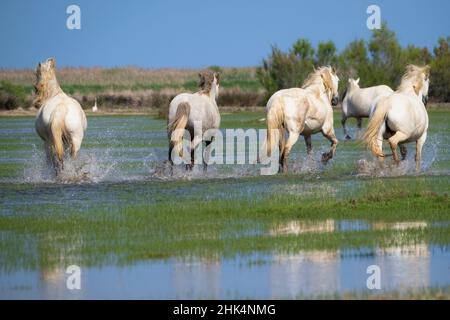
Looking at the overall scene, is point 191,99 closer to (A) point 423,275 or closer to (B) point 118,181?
(B) point 118,181

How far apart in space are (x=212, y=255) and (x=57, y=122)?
6.77m

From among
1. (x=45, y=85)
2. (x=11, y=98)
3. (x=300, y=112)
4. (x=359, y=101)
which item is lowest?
(x=11, y=98)

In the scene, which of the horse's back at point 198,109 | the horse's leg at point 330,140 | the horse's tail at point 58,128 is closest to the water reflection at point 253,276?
the horse's tail at point 58,128

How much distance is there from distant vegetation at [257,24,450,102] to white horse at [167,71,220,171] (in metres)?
40.3

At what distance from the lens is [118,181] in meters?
18.1

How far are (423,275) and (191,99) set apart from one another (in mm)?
9284

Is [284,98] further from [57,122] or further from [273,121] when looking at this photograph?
[57,122]

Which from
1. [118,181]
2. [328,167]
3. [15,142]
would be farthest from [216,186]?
[15,142]

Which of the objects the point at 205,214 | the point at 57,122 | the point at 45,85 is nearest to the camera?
the point at 205,214

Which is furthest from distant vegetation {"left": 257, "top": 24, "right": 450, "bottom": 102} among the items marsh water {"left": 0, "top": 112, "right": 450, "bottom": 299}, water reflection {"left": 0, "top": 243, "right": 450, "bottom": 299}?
water reflection {"left": 0, "top": 243, "right": 450, "bottom": 299}

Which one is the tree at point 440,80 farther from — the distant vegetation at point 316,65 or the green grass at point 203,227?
the green grass at point 203,227

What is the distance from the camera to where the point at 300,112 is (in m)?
18.7

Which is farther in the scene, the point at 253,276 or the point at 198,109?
the point at 198,109

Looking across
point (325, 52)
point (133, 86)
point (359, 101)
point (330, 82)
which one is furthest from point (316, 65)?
point (330, 82)
